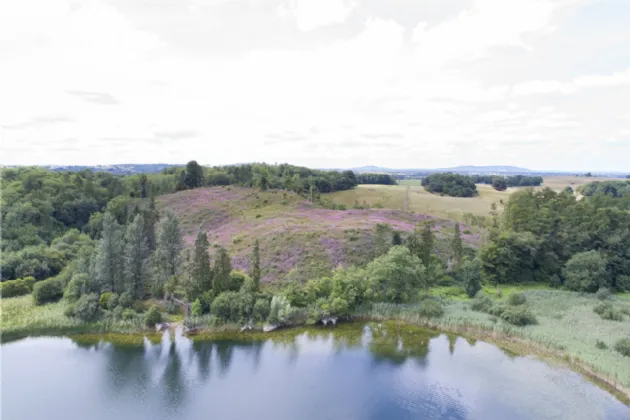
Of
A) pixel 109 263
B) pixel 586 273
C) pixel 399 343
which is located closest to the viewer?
pixel 399 343

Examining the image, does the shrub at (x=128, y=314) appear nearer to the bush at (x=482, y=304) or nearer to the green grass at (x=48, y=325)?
the green grass at (x=48, y=325)

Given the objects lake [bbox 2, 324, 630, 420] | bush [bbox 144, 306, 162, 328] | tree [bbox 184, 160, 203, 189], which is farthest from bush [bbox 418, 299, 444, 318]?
tree [bbox 184, 160, 203, 189]

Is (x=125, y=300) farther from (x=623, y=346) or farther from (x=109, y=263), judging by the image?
(x=623, y=346)

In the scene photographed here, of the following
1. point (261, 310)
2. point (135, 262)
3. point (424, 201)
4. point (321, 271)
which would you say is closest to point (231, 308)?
point (261, 310)

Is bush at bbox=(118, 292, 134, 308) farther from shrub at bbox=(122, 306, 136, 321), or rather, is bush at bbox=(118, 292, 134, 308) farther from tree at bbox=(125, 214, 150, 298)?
tree at bbox=(125, 214, 150, 298)

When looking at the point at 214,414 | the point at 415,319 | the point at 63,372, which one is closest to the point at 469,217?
the point at 415,319

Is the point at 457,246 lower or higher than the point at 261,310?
higher

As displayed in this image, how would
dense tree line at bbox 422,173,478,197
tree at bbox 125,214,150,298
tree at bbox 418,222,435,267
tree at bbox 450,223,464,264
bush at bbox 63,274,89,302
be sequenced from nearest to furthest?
1. bush at bbox 63,274,89,302
2. tree at bbox 125,214,150,298
3. tree at bbox 418,222,435,267
4. tree at bbox 450,223,464,264
5. dense tree line at bbox 422,173,478,197
